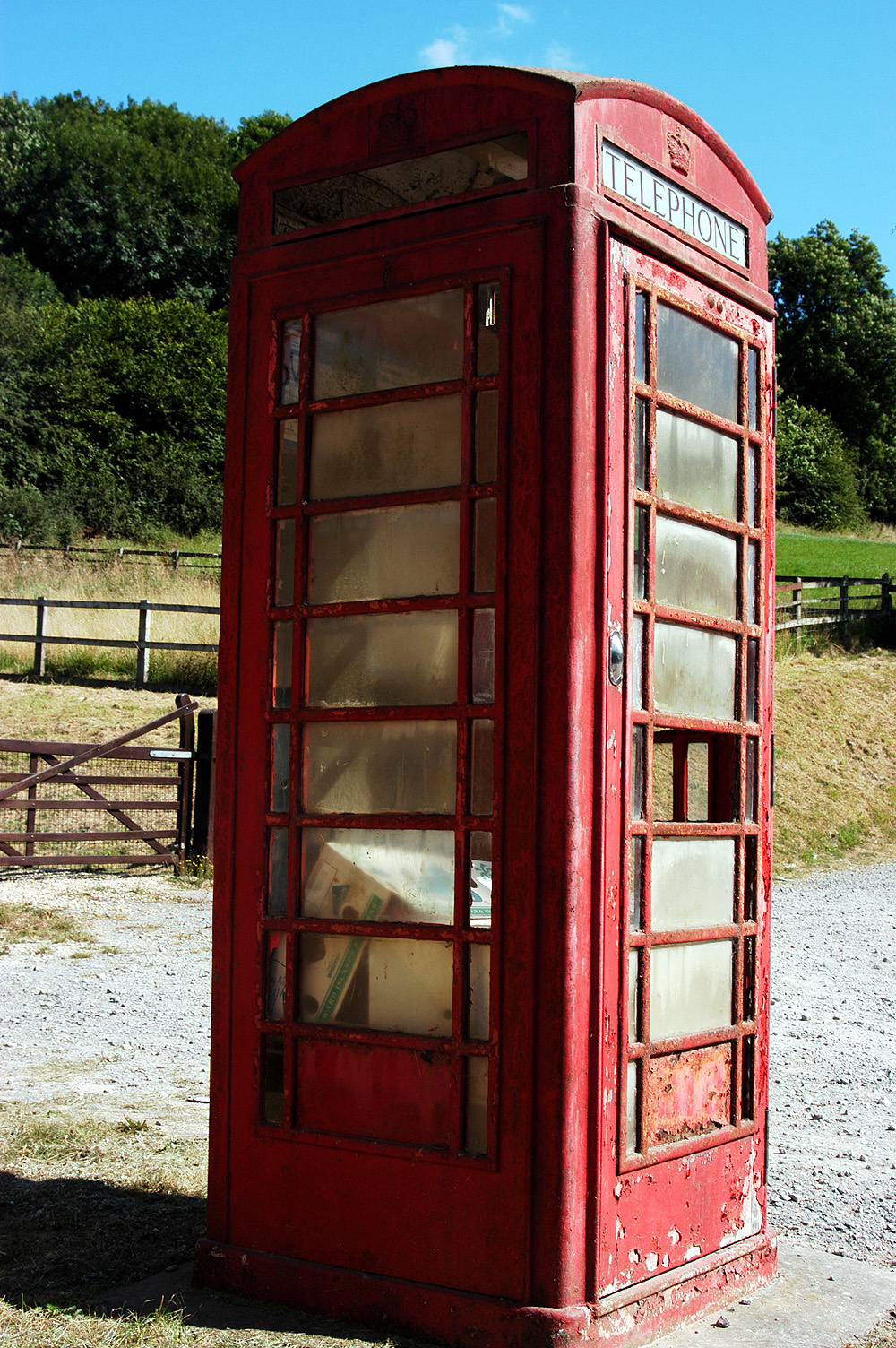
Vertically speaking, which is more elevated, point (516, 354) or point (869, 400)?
point (869, 400)

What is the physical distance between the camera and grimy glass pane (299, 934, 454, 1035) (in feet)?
10.1

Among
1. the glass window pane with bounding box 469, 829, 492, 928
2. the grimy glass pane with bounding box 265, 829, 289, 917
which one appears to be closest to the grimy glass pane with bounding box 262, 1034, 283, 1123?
the grimy glass pane with bounding box 265, 829, 289, 917

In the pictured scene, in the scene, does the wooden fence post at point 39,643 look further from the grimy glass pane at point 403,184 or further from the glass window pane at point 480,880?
the glass window pane at point 480,880

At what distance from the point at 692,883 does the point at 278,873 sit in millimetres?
1174

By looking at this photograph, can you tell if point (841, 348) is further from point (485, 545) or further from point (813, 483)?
point (485, 545)

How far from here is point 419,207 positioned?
10.6ft

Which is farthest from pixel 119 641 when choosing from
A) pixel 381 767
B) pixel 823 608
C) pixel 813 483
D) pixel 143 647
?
pixel 813 483

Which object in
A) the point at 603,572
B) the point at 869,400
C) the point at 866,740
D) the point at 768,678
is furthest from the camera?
the point at 869,400

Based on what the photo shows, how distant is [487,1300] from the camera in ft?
9.41

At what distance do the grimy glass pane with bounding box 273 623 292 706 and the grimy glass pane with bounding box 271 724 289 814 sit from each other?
0.28ft

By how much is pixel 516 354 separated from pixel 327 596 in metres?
0.87

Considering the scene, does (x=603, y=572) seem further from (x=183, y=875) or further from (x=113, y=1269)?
(x=183, y=875)

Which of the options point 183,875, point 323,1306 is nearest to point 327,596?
point 323,1306

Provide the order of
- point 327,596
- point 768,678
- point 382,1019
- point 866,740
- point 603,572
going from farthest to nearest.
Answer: point 866,740
point 768,678
point 327,596
point 382,1019
point 603,572
